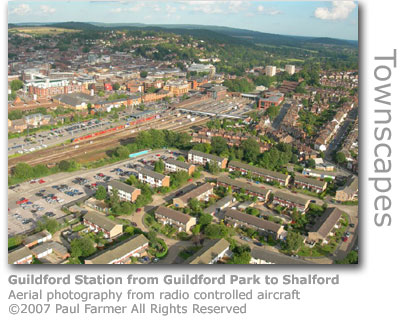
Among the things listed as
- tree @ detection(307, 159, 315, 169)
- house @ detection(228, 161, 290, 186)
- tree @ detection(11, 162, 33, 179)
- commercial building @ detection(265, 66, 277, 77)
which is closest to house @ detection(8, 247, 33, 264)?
tree @ detection(11, 162, 33, 179)

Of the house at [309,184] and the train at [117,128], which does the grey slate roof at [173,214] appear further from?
the train at [117,128]

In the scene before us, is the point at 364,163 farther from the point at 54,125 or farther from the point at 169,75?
the point at 169,75

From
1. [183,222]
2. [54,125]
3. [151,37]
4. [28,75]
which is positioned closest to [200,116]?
Answer: [54,125]

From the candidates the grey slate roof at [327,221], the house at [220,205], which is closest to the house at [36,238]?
the house at [220,205]

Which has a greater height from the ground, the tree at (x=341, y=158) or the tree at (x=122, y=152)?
the tree at (x=122, y=152)

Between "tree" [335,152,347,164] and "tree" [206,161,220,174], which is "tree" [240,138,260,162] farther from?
"tree" [335,152,347,164]

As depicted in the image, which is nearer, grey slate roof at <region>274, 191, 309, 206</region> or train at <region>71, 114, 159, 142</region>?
grey slate roof at <region>274, 191, 309, 206</region>
